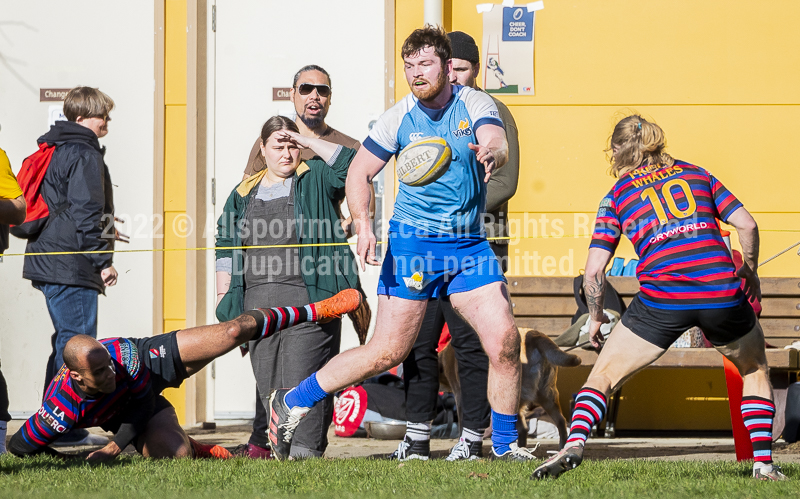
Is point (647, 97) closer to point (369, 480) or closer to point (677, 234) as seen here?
point (677, 234)

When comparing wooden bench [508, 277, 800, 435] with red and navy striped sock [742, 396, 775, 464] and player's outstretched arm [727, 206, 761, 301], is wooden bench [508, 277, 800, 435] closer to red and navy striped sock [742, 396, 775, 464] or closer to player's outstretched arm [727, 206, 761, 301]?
player's outstretched arm [727, 206, 761, 301]

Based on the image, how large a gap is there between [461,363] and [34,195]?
10.3ft

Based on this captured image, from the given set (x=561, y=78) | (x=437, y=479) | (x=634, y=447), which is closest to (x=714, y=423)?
(x=634, y=447)

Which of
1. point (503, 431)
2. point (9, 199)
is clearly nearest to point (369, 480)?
point (503, 431)

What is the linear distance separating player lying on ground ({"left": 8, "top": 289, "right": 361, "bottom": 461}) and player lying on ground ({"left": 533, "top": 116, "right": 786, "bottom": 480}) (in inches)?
64.6

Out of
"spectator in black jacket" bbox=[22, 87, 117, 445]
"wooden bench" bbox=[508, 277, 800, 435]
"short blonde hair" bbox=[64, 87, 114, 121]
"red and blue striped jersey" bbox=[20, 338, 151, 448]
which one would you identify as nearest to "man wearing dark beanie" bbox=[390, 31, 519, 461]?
"red and blue striped jersey" bbox=[20, 338, 151, 448]

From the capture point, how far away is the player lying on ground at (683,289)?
12.9ft

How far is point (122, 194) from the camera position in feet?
25.6

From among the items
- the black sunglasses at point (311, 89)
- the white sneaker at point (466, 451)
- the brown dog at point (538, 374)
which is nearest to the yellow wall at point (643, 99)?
the brown dog at point (538, 374)

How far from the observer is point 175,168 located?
7719mm

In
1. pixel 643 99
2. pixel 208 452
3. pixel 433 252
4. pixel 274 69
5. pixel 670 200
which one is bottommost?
pixel 208 452

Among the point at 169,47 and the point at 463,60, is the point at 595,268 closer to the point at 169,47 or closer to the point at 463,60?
the point at 463,60

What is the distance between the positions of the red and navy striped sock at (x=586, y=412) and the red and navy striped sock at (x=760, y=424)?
26.0 inches

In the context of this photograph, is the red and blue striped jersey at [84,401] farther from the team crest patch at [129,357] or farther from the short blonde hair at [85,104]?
the short blonde hair at [85,104]
